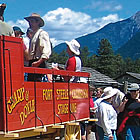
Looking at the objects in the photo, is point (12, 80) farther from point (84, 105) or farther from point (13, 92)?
point (84, 105)

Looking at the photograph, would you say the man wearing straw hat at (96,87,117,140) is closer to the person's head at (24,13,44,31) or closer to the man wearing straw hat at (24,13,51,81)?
the man wearing straw hat at (24,13,51,81)

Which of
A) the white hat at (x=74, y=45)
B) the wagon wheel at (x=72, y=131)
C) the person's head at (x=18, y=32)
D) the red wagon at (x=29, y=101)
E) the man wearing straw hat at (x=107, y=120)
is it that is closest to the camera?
the red wagon at (x=29, y=101)

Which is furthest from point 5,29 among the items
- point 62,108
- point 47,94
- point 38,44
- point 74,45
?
point 74,45

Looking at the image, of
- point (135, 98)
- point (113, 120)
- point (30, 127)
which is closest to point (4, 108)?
point (30, 127)

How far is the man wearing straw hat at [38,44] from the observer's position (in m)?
5.91

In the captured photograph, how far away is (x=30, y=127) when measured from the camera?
5.01 meters

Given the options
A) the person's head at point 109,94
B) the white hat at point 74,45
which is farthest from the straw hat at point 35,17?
the person's head at point 109,94

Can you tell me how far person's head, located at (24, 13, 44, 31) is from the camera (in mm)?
6133

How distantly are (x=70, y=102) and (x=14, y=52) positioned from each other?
164 centimetres

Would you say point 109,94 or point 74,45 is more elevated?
point 74,45

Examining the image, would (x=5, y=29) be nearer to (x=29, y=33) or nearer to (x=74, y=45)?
(x=29, y=33)

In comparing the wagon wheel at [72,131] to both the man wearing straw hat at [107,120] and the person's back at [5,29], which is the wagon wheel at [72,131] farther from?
the person's back at [5,29]

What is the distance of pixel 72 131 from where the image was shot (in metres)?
6.30

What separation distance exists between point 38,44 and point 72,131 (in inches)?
61.4
